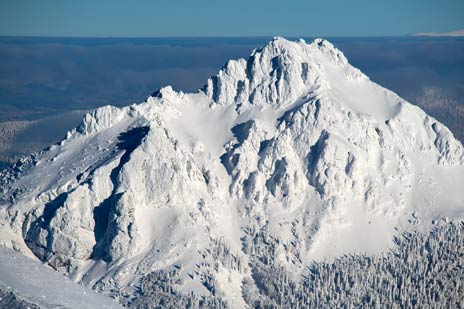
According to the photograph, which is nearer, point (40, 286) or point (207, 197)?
point (40, 286)

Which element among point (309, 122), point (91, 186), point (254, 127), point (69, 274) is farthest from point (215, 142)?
point (69, 274)

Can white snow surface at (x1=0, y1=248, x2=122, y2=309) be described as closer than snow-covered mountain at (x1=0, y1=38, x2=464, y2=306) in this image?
Yes

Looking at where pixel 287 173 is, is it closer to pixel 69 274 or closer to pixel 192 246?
pixel 192 246

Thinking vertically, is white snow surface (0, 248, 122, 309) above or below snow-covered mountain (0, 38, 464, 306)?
below

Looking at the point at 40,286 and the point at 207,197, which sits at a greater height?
the point at 207,197
